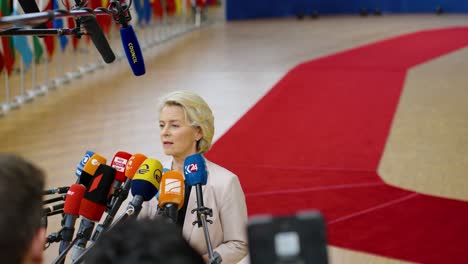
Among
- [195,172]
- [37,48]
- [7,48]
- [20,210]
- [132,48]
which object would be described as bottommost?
[37,48]

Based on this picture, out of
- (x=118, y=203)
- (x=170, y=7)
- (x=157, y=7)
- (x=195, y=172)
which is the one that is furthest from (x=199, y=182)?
(x=170, y=7)

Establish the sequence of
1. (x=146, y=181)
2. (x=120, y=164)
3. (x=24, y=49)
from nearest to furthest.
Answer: (x=146, y=181) → (x=120, y=164) → (x=24, y=49)

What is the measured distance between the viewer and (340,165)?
24.2 feet

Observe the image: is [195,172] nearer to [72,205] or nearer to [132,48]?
[72,205]

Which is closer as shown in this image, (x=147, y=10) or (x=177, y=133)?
(x=177, y=133)

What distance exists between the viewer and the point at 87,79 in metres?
12.5

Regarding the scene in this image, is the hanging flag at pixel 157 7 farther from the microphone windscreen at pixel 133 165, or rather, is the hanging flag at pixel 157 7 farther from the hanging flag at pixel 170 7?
the microphone windscreen at pixel 133 165

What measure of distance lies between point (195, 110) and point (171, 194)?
2.67ft

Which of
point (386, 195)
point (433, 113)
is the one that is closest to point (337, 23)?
point (433, 113)

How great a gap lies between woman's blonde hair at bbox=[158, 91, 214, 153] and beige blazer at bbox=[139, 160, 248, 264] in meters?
0.20

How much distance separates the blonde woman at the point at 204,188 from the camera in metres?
3.36

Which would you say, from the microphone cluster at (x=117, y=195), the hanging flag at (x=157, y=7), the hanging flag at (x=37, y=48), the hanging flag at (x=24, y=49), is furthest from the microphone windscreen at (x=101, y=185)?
the hanging flag at (x=157, y=7)

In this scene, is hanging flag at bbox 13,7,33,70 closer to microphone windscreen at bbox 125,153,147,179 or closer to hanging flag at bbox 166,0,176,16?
hanging flag at bbox 166,0,176,16

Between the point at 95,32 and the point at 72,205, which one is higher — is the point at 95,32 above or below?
above
